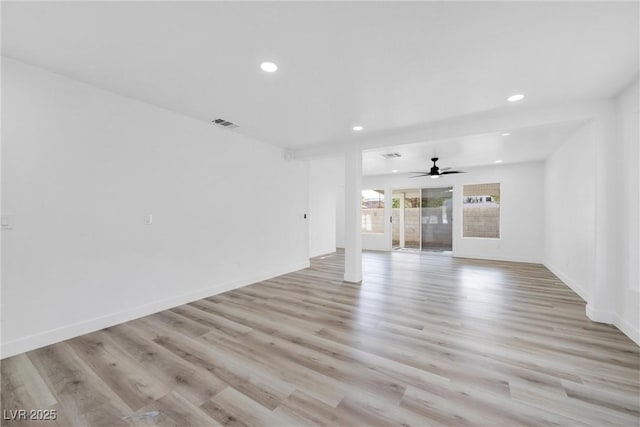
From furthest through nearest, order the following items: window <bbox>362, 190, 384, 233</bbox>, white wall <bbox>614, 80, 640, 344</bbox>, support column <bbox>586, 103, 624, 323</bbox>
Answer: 1. window <bbox>362, 190, 384, 233</bbox>
2. support column <bbox>586, 103, 624, 323</bbox>
3. white wall <bbox>614, 80, 640, 344</bbox>

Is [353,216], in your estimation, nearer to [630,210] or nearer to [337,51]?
[337,51]

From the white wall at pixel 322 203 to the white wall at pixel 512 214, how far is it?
3.59m

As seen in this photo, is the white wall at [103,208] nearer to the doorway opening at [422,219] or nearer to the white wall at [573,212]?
the white wall at [573,212]

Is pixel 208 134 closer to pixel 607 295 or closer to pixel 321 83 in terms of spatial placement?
pixel 321 83

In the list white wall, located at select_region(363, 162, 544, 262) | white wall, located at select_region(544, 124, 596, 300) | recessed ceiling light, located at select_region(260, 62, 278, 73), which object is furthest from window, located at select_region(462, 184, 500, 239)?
recessed ceiling light, located at select_region(260, 62, 278, 73)

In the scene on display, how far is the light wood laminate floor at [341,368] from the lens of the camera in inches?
64.1

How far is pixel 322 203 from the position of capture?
7953mm

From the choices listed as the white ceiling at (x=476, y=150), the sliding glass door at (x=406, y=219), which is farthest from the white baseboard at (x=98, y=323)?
the sliding glass door at (x=406, y=219)

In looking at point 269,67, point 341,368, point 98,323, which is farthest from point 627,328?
point 98,323

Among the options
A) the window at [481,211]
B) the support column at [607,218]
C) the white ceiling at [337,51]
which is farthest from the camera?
the window at [481,211]

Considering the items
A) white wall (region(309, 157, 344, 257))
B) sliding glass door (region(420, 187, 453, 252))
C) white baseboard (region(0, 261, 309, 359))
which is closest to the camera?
white baseboard (region(0, 261, 309, 359))

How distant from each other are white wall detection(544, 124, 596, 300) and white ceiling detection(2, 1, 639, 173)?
54.2 inches

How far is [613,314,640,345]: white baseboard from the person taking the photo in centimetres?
252

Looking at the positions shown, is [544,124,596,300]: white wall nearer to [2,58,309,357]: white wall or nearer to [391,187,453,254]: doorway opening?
[391,187,453,254]: doorway opening
